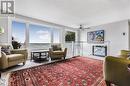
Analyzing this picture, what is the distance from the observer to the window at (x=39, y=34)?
528cm

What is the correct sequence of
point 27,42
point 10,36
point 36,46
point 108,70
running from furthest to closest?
point 36,46, point 27,42, point 10,36, point 108,70

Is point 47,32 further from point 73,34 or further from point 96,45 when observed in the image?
point 96,45

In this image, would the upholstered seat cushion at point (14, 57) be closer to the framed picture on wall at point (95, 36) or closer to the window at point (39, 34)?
the window at point (39, 34)

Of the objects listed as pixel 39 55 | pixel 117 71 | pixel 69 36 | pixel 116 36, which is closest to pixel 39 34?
pixel 39 55

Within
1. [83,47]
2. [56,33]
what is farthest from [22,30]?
[83,47]

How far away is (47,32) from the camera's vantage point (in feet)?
19.8

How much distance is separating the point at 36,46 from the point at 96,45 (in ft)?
12.0

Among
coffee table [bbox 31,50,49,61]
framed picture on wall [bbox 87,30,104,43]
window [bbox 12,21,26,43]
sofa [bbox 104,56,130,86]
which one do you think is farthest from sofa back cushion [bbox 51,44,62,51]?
sofa [bbox 104,56,130,86]

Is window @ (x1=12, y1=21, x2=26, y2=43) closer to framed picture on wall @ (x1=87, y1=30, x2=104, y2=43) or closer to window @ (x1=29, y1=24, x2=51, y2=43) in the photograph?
window @ (x1=29, y1=24, x2=51, y2=43)

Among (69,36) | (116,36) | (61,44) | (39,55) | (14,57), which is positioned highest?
(69,36)

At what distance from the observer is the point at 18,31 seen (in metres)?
4.88

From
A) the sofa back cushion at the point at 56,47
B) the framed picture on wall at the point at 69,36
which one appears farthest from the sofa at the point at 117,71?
the framed picture on wall at the point at 69,36

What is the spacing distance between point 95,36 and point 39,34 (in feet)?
11.5

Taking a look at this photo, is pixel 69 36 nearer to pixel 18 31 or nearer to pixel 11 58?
pixel 18 31
